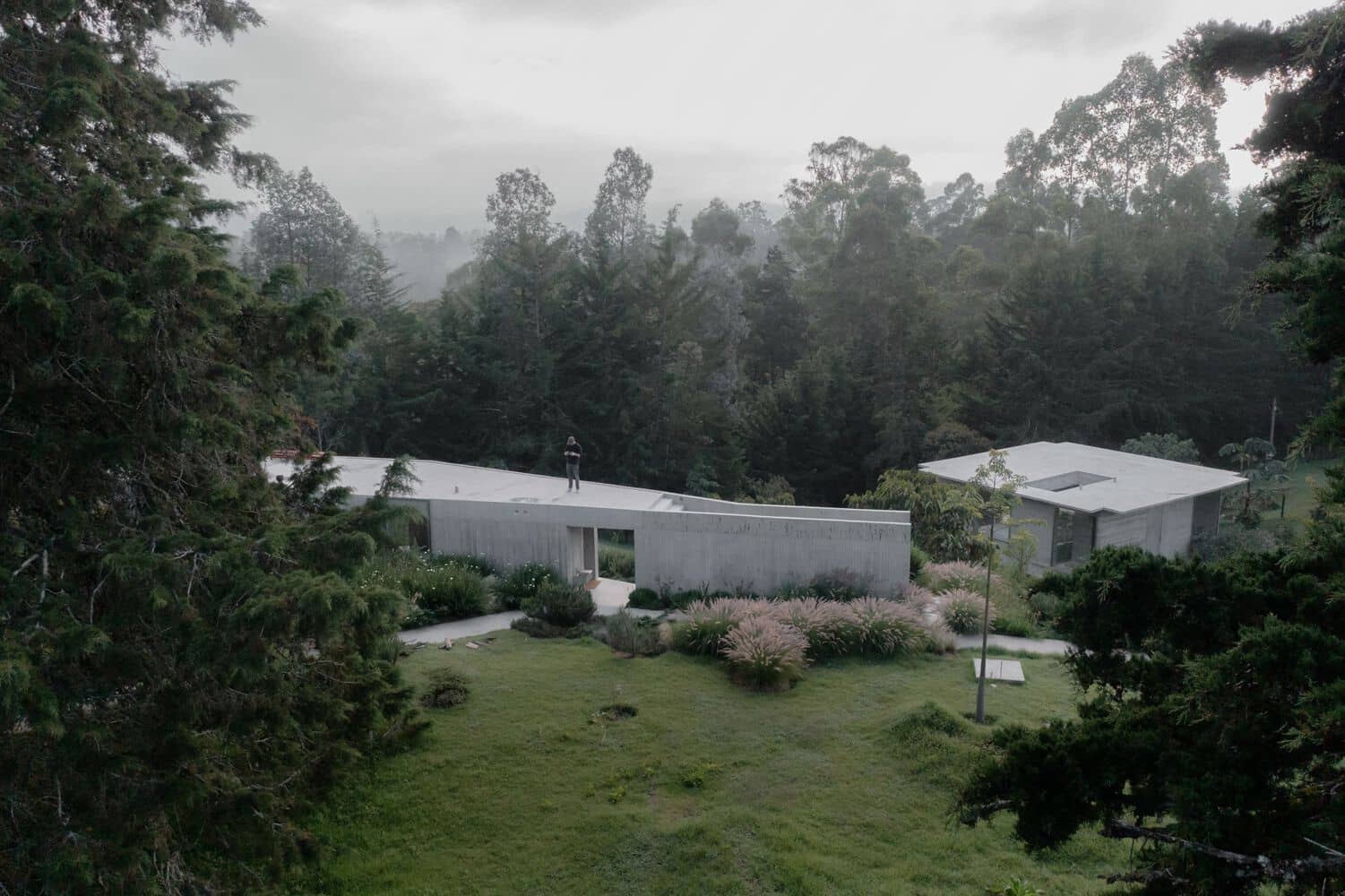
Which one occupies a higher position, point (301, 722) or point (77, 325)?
point (77, 325)

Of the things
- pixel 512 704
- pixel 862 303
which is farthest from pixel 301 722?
pixel 862 303

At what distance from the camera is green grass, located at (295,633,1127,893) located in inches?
274

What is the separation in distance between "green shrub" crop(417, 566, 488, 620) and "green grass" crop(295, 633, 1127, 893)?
3064mm

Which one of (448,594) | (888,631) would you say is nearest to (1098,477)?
(888,631)

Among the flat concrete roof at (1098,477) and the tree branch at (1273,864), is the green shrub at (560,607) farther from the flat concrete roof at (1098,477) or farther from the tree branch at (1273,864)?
the tree branch at (1273,864)

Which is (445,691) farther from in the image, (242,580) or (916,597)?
(916,597)

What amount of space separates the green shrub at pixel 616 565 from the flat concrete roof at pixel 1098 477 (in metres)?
7.55

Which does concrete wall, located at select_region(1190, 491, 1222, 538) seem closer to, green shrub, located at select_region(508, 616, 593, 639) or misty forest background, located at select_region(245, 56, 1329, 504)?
misty forest background, located at select_region(245, 56, 1329, 504)

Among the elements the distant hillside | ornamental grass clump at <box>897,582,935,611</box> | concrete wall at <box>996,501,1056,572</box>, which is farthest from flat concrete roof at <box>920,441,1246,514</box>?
the distant hillside

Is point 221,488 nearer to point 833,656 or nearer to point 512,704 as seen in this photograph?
point 512,704

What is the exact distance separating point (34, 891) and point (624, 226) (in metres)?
46.2

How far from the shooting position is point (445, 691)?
1013 cm

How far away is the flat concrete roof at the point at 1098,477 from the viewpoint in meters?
18.6

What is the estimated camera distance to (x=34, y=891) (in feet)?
17.8
